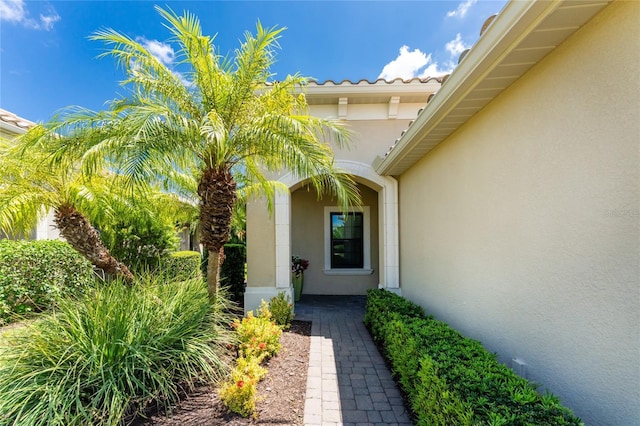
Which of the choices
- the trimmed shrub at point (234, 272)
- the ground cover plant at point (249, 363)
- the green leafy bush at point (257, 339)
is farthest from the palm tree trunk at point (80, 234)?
the trimmed shrub at point (234, 272)

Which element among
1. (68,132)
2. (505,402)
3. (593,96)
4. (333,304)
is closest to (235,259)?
(333,304)

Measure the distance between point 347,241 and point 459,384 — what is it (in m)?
7.70

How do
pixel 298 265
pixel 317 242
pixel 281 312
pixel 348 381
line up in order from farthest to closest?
pixel 317 242, pixel 298 265, pixel 281 312, pixel 348 381

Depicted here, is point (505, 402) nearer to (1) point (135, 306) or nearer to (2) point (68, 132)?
(1) point (135, 306)

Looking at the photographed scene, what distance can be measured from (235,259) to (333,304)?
134 inches

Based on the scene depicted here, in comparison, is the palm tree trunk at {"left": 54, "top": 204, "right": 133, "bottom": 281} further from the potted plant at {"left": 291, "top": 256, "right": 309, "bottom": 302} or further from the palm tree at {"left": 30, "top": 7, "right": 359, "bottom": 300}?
the potted plant at {"left": 291, "top": 256, "right": 309, "bottom": 302}

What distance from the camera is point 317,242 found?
32.9 feet

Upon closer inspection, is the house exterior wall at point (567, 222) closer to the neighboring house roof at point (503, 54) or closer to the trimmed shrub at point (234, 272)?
the neighboring house roof at point (503, 54)

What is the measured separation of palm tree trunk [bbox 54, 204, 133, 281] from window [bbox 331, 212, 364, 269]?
6.55 metres

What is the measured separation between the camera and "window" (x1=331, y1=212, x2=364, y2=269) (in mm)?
10055

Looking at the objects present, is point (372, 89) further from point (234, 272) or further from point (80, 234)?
point (80, 234)

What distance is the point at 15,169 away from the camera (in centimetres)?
437

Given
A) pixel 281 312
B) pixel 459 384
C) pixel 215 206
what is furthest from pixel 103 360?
pixel 459 384

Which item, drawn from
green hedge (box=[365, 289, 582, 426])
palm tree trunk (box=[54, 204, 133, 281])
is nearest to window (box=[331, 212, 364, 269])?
green hedge (box=[365, 289, 582, 426])
